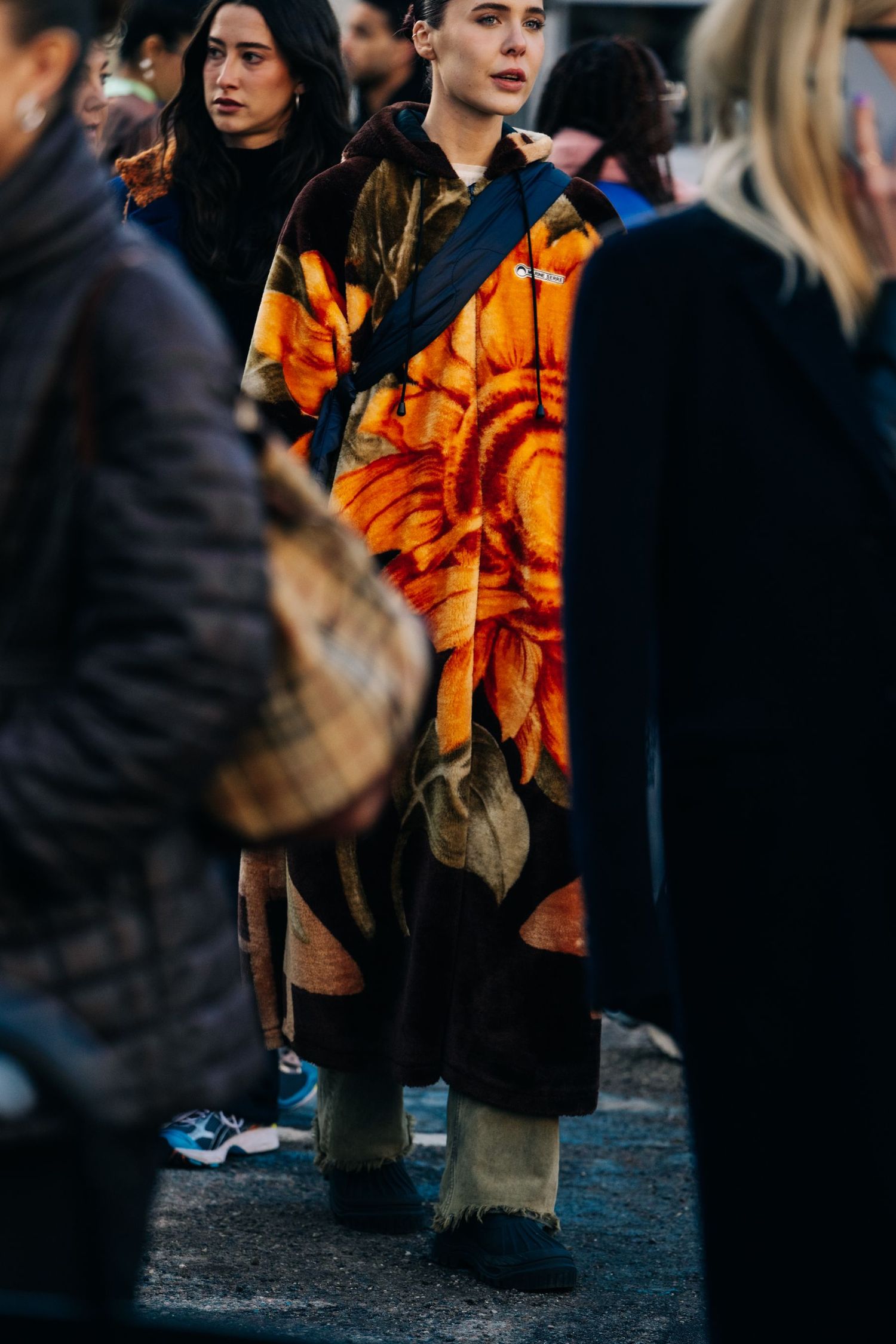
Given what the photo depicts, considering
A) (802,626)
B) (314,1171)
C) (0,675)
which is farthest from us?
(314,1171)

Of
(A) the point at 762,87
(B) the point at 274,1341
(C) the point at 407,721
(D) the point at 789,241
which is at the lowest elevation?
(B) the point at 274,1341

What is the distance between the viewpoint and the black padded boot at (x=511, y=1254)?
3.53m

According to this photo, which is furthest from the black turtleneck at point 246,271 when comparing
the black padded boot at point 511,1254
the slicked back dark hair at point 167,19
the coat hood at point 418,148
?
the black padded boot at point 511,1254

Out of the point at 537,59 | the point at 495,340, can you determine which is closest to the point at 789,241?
the point at 495,340

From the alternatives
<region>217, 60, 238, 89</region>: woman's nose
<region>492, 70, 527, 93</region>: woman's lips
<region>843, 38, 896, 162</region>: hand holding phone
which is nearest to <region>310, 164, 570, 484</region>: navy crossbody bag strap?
<region>492, 70, 527, 93</region>: woman's lips

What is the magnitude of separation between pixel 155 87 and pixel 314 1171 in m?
3.39

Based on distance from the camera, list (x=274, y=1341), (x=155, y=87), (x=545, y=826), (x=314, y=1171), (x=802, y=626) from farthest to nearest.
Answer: (x=155, y=87) < (x=314, y=1171) < (x=545, y=826) < (x=802, y=626) < (x=274, y=1341)

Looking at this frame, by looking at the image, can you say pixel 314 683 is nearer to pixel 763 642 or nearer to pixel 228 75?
pixel 763 642

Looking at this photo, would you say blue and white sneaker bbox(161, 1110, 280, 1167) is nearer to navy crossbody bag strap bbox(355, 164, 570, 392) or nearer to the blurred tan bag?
navy crossbody bag strap bbox(355, 164, 570, 392)

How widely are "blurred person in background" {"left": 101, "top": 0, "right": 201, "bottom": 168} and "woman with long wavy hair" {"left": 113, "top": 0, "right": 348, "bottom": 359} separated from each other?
1.20 metres

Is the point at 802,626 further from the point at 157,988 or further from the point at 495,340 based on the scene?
the point at 495,340

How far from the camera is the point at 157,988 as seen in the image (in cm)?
157

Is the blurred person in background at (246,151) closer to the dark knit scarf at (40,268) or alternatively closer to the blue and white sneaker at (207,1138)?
the blue and white sneaker at (207,1138)

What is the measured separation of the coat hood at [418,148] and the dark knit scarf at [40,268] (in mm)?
2118
